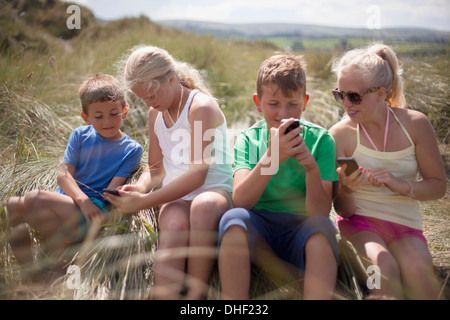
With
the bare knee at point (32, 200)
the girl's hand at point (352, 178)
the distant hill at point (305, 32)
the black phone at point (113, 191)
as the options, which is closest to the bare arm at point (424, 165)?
the girl's hand at point (352, 178)

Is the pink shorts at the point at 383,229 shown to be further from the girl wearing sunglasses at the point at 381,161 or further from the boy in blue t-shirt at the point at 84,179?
the boy in blue t-shirt at the point at 84,179

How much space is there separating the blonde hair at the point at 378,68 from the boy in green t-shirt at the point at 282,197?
28 cm

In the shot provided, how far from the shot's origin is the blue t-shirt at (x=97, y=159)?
106 inches

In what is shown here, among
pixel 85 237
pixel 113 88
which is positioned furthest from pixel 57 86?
pixel 85 237

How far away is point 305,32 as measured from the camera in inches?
366

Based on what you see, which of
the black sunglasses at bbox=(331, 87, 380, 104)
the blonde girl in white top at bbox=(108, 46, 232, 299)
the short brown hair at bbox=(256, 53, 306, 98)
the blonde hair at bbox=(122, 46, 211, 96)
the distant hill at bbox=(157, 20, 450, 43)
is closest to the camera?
the blonde girl in white top at bbox=(108, 46, 232, 299)

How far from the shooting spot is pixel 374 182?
212 cm

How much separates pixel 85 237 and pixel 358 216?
4.99 ft

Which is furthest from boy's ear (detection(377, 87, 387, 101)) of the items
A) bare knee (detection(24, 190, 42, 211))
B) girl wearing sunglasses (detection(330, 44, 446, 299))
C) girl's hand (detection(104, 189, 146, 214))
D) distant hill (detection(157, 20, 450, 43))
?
distant hill (detection(157, 20, 450, 43))

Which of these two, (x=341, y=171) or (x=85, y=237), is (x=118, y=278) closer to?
(x=85, y=237)

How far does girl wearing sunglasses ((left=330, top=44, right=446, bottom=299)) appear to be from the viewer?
2.15 meters

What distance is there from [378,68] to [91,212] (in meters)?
1.77

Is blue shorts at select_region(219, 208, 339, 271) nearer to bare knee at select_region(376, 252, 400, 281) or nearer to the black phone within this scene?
bare knee at select_region(376, 252, 400, 281)

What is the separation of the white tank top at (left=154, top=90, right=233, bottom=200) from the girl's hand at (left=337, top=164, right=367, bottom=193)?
0.62 meters
